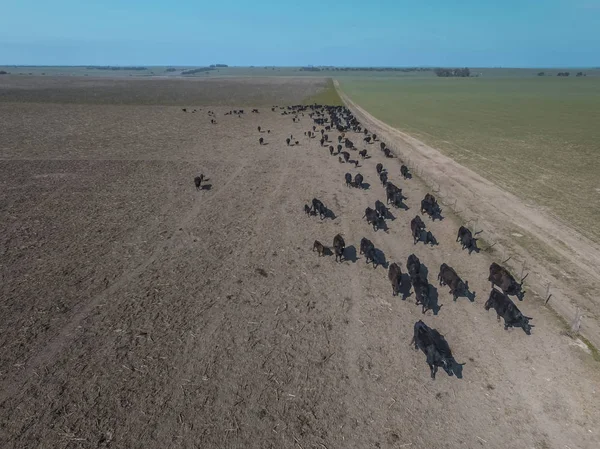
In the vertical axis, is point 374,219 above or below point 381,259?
above

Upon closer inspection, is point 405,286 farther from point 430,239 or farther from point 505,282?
point 430,239

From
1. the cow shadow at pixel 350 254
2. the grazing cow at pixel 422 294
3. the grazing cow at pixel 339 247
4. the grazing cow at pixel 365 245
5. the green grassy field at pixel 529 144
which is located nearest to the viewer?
the grazing cow at pixel 422 294

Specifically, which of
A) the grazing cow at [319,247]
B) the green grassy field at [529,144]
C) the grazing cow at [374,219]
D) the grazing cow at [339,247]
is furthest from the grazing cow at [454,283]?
the green grassy field at [529,144]

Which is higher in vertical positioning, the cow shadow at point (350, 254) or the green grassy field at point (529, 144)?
the cow shadow at point (350, 254)

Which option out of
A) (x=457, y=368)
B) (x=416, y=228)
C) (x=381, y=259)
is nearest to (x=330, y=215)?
(x=416, y=228)

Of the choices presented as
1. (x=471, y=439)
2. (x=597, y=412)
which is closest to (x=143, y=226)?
(x=471, y=439)

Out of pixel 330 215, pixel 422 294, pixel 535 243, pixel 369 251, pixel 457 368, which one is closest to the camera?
pixel 457 368

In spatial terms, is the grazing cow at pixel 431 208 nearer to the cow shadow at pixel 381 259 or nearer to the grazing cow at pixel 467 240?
the grazing cow at pixel 467 240

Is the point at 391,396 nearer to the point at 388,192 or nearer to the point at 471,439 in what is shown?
the point at 471,439
